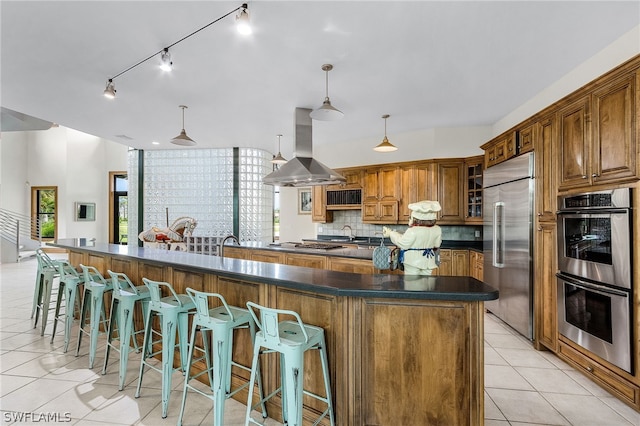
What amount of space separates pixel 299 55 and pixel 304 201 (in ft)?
16.3

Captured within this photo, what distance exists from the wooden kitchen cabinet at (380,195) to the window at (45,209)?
983cm

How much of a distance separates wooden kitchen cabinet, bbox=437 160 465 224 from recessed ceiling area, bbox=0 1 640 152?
2.65ft

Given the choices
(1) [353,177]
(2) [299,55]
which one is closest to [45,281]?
(2) [299,55]

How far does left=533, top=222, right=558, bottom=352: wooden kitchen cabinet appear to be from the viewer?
2.96 m

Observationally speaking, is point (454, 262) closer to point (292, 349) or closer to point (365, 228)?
point (365, 228)

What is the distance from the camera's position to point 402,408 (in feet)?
5.61

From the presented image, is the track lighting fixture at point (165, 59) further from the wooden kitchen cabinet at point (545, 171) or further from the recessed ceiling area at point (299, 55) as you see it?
the wooden kitchen cabinet at point (545, 171)

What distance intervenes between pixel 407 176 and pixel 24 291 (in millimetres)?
7064

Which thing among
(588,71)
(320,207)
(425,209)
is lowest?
(425,209)

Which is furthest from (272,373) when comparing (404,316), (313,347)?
(404,316)

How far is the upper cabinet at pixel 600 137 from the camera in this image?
2197 millimetres

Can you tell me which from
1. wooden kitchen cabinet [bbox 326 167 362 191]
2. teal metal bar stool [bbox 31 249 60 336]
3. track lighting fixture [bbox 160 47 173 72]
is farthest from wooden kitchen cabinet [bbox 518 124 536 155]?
teal metal bar stool [bbox 31 249 60 336]

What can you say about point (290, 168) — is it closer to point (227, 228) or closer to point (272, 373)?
point (272, 373)

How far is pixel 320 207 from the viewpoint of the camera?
20.2 feet
